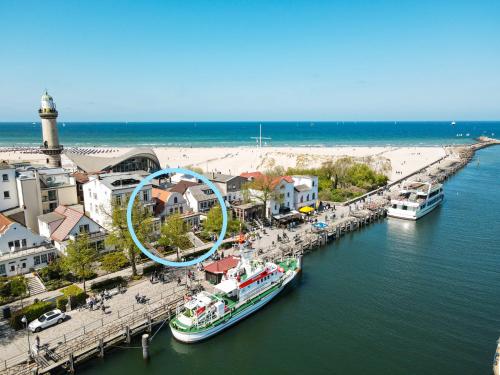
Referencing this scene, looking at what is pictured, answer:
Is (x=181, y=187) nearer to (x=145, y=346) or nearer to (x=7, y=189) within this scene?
(x=7, y=189)

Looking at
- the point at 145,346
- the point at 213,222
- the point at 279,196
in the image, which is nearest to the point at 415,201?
the point at 279,196

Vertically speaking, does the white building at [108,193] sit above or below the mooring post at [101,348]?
above

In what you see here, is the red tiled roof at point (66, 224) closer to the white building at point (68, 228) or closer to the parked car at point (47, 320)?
the white building at point (68, 228)

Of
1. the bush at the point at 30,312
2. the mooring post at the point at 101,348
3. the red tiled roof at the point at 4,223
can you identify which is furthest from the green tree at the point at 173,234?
the red tiled roof at the point at 4,223

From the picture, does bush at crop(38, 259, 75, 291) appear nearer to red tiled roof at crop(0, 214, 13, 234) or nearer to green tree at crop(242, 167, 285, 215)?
red tiled roof at crop(0, 214, 13, 234)

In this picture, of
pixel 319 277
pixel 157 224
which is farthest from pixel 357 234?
pixel 157 224

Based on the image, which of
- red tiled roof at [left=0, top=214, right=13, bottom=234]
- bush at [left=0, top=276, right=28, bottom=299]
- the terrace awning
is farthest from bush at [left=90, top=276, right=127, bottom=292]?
the terrace awning
